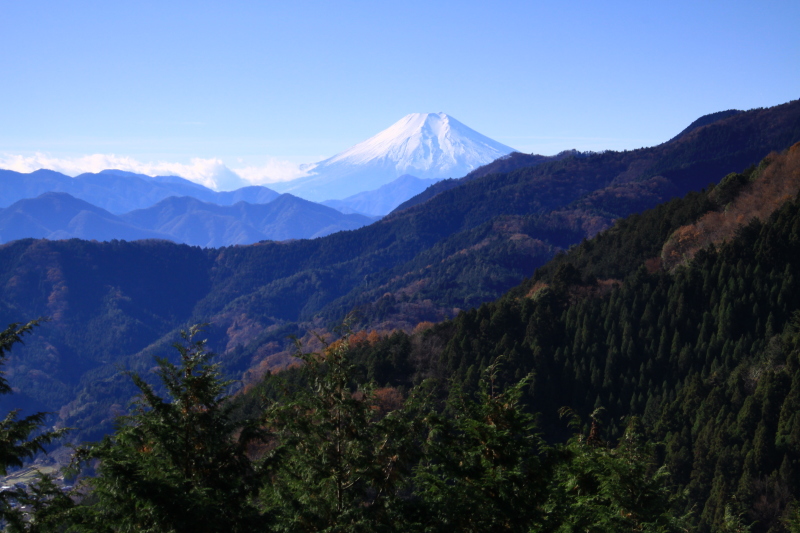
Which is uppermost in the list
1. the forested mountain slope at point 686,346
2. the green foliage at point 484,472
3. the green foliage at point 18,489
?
the green foliage at point 18,489

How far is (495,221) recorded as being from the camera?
598 feet

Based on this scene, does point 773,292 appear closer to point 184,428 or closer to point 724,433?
point 724,433

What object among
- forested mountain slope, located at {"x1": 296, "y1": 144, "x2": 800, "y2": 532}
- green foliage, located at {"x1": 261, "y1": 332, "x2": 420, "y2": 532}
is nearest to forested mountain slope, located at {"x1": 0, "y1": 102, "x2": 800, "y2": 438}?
forested mountain slope, located at {"x1": 296, "y1": 144, "x2": 800, "y2": 532}

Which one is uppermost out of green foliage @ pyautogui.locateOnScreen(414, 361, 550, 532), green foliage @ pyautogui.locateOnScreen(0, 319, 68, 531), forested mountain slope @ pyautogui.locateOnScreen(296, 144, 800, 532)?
green foliage @ pyautogui.locateOnScreen(0, 319, 68, 531)

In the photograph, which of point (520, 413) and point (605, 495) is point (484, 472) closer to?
point (520, 413)

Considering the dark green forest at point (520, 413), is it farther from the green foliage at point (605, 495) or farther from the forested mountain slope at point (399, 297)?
the forested mountain slope at point (399, 297)

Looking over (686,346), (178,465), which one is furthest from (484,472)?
(686,346)

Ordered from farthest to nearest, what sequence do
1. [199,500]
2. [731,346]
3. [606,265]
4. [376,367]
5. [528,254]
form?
[528,254] < [606,265] < [376,367] < [731,346] < [199,500]

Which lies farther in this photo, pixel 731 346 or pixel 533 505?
pixel 731 346

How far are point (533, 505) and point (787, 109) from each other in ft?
703

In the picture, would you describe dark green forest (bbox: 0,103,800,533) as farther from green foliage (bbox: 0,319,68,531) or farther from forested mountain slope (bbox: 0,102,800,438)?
forested mountain slope (bbox: 0,102,800,438)

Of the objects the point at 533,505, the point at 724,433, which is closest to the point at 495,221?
the point at 724,433

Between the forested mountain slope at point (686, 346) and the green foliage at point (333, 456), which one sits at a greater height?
the green foliage at point (333, 456)

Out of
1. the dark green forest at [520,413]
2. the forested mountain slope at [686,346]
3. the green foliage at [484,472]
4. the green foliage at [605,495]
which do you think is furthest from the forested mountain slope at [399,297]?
the green foliage at [484,472]
